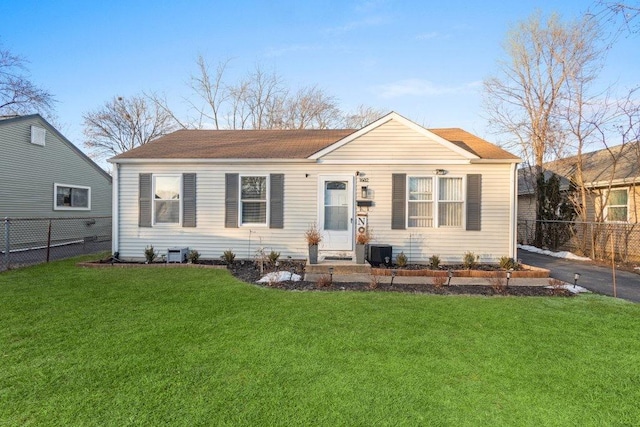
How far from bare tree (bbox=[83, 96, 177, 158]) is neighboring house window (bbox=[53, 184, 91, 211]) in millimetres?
13841

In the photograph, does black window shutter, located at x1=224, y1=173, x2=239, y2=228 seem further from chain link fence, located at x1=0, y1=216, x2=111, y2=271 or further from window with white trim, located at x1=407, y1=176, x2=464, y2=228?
chain link fence, located at x1=0, y1=216, x2=111, y2=271

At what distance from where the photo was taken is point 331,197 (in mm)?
8492

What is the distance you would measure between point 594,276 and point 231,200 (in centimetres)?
918

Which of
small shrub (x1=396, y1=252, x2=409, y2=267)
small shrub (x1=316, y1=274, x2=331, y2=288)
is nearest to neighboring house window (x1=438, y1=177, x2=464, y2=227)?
small shrub (x1=396, y1=252, x2=409, y2=267)

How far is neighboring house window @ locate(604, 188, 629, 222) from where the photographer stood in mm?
10809

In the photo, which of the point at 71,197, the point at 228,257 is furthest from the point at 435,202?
the point at 71,197

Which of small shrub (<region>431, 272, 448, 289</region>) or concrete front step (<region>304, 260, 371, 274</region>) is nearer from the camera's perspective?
small shrub (<region>431, 272, 448, 289</region>)

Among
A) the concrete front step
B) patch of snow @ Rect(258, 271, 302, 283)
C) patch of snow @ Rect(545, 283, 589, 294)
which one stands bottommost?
patch of snow @ Rect(545, 283, 589, 294)

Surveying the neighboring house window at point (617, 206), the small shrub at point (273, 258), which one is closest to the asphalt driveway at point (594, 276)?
the neighboring house window at point (617, 206)

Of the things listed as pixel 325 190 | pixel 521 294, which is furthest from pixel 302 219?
pixel 521 294

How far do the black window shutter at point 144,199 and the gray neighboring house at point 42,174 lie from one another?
639cm

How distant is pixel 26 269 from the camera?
748cm

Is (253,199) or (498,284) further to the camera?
(253,199)

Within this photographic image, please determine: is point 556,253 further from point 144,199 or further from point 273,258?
point 144,199
